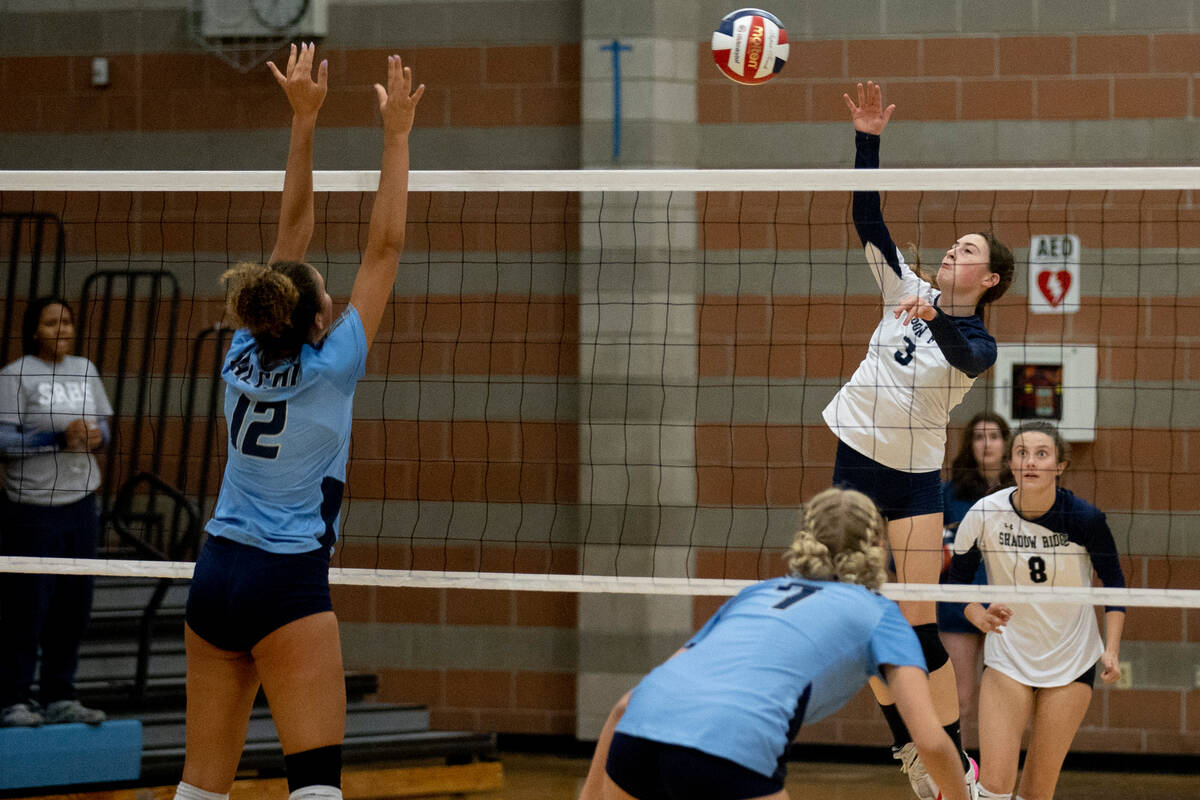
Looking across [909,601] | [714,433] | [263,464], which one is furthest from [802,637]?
[714,433]

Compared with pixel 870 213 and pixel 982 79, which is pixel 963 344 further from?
pixel 982 79

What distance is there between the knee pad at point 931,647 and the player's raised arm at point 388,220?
2195mm

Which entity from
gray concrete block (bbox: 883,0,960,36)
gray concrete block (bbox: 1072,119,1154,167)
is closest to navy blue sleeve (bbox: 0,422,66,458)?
gray concrete block (bbox: 883,0,960,36)

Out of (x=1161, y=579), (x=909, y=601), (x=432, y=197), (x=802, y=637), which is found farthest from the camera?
(x=432, y=197)

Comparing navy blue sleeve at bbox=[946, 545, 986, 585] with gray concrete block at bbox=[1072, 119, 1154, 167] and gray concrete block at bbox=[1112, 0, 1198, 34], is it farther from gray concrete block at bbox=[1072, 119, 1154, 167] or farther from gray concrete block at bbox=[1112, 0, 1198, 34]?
gray concrete block at bbox=[1112, 0, 1198, 34]

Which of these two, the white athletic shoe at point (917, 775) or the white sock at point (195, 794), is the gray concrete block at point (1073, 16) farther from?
the white sock at point (195, 794)

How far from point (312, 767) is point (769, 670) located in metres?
1.12

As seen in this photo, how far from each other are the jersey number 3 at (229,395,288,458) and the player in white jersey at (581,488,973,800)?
3.39 ft

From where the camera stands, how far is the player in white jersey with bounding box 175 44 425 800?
3203 millimetres

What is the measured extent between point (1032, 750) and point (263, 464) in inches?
112

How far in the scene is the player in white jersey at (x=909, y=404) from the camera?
4496mm

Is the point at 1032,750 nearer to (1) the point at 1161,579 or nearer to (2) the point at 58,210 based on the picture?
(1) the point at 1161,579

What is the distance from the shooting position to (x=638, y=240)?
7094mm

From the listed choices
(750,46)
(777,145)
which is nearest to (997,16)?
(777,145)
